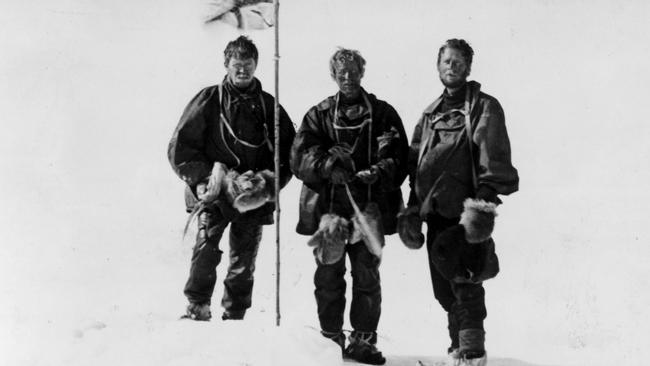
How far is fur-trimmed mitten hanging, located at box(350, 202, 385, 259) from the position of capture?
221 inches

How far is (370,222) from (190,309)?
1280 mm

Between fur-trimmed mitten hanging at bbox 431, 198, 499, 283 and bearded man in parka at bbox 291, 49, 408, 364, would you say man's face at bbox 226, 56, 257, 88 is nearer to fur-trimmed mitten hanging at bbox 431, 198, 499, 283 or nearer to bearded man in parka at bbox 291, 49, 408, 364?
bearded man in parka at bbox 291, 49, 408, 364

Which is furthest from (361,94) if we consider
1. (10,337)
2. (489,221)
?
(10,337)

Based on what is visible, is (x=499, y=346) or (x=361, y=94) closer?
(x=361, y=94)

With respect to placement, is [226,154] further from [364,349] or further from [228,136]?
[364,349]

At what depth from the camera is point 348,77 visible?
18.5 feet

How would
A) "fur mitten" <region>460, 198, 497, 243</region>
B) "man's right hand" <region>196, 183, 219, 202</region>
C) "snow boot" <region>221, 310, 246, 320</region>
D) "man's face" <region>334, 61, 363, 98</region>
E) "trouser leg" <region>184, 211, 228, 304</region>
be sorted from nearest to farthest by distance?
"fur mitten" <region>460, 198, 497, 243</region> < "man's face" <region>334, 61, 363, 98</region> < "man's right hand" <region>196, 183, 219, 202</region> < "trouser leg" <region>184, 211, 228, 304</region> < "snow boot" <region>221, 310, 246, 320</region>

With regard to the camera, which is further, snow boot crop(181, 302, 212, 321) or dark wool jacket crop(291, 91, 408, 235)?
snow boot crop(181, 302, 212, 321)

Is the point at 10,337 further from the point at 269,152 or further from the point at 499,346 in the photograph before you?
the point at 499,346

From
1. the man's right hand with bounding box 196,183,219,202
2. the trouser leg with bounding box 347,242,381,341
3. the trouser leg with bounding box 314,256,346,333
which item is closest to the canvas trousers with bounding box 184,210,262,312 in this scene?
the man's right hand with bounding box 196,183,219,202

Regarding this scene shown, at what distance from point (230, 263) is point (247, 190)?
56cm

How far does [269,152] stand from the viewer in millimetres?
6051

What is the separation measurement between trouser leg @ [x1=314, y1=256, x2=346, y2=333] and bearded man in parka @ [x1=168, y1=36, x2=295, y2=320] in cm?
60

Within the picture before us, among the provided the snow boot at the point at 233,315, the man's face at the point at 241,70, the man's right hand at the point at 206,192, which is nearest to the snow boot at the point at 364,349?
the snow boot at the point at 233,315
